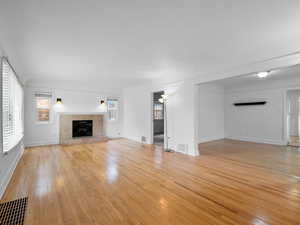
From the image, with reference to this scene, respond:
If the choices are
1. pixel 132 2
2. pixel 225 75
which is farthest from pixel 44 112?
pixel 225 75

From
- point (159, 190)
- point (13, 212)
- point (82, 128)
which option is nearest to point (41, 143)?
point (82, 128)

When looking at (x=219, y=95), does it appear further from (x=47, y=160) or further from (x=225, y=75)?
(x=47, y=160)

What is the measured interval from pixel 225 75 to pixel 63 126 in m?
6.51

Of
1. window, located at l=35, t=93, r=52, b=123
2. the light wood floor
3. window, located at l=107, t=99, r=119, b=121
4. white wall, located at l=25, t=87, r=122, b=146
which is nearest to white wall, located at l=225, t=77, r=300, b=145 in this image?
the light wood floor

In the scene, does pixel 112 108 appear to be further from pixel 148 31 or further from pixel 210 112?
pixel 148 31

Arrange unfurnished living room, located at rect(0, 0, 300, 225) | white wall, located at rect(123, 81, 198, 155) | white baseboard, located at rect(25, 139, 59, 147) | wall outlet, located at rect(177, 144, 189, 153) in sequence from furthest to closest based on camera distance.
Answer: white baseboard, located at rect(25, 139, 59, 147)
wall outlet, located at rect(177, 144, 189, 153)
white wall, located at rect(123, 81, 198, 155)
unfurnished living room, located at rect(0, 0, 300, 225)

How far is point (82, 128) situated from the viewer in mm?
7160

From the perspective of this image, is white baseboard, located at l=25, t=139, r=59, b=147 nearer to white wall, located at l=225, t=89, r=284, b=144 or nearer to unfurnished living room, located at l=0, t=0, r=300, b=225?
unfurnished living room, located at l=0, t=0, r=300, b=225

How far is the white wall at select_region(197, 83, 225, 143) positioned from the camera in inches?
277

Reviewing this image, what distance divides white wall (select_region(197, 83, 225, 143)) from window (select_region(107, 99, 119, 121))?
13.7 feet

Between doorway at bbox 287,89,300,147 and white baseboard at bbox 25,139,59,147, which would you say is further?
doorway at bbox 287,89,300,147

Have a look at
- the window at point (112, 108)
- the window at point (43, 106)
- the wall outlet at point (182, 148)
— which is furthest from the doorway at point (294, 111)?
the window at point (43, 106)

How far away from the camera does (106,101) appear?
7793mm

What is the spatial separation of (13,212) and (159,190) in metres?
2.07
